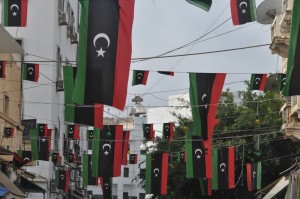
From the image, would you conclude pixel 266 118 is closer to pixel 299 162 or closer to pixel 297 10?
pixel 299 162

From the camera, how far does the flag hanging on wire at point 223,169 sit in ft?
94.5

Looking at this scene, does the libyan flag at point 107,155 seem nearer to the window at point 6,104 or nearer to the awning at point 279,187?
the window at point 6,104

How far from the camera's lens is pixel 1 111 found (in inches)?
1016

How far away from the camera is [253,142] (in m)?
36.8

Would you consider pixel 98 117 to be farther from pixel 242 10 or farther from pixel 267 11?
pixel 242 10

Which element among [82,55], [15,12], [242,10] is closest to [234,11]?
[242,10]

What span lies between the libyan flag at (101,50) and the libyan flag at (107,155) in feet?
38.6

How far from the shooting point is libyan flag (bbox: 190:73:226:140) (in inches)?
742

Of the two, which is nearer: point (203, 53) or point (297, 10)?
point (297, 10)

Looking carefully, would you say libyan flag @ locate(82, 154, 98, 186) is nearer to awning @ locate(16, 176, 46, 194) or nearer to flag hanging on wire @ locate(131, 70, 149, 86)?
awning @ locate(16, 176, 46, 194)

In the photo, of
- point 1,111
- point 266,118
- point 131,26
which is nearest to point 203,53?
point 131,26

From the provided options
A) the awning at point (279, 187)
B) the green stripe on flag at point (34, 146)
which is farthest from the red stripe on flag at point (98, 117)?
the green stripe on flag at point (34, 146)

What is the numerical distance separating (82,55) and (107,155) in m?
12.9

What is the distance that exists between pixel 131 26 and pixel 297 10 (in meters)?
2.75
